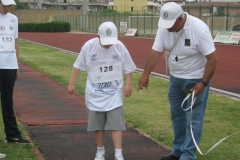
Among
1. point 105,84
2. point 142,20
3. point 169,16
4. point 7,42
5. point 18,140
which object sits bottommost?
point 142,20

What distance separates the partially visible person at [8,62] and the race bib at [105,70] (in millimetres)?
1311

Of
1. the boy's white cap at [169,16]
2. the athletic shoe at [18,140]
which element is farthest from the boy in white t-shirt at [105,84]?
the athletic shoe at [18,140]

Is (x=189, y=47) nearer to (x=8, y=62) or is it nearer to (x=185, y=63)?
(x=185, y=63)

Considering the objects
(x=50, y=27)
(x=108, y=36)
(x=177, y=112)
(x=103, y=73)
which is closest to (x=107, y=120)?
(x=103, y=73)

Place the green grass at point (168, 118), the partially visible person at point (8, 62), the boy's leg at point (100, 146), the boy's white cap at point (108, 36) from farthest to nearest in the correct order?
the green grass at point (168, 118), the partially visible person at point (8, 62), the boy's leg at point (100, 146), the boy's white cap at point (108, 36)

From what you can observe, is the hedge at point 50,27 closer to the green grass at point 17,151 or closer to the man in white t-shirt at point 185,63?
the green grass at point 17,151

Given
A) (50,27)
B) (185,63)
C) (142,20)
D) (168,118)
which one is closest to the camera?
(185,63)

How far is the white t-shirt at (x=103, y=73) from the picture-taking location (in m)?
6.68

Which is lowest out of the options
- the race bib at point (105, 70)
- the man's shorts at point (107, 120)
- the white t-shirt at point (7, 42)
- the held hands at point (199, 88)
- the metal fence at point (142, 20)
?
the metal fence at point (142, 20)

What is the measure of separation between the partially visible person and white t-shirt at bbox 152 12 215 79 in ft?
6.52

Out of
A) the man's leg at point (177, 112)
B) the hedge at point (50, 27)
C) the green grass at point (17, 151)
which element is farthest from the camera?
the hedge at point (50, 27)

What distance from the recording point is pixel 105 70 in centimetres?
669

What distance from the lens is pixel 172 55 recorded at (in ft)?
21.2

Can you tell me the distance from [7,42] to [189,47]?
2489mm
